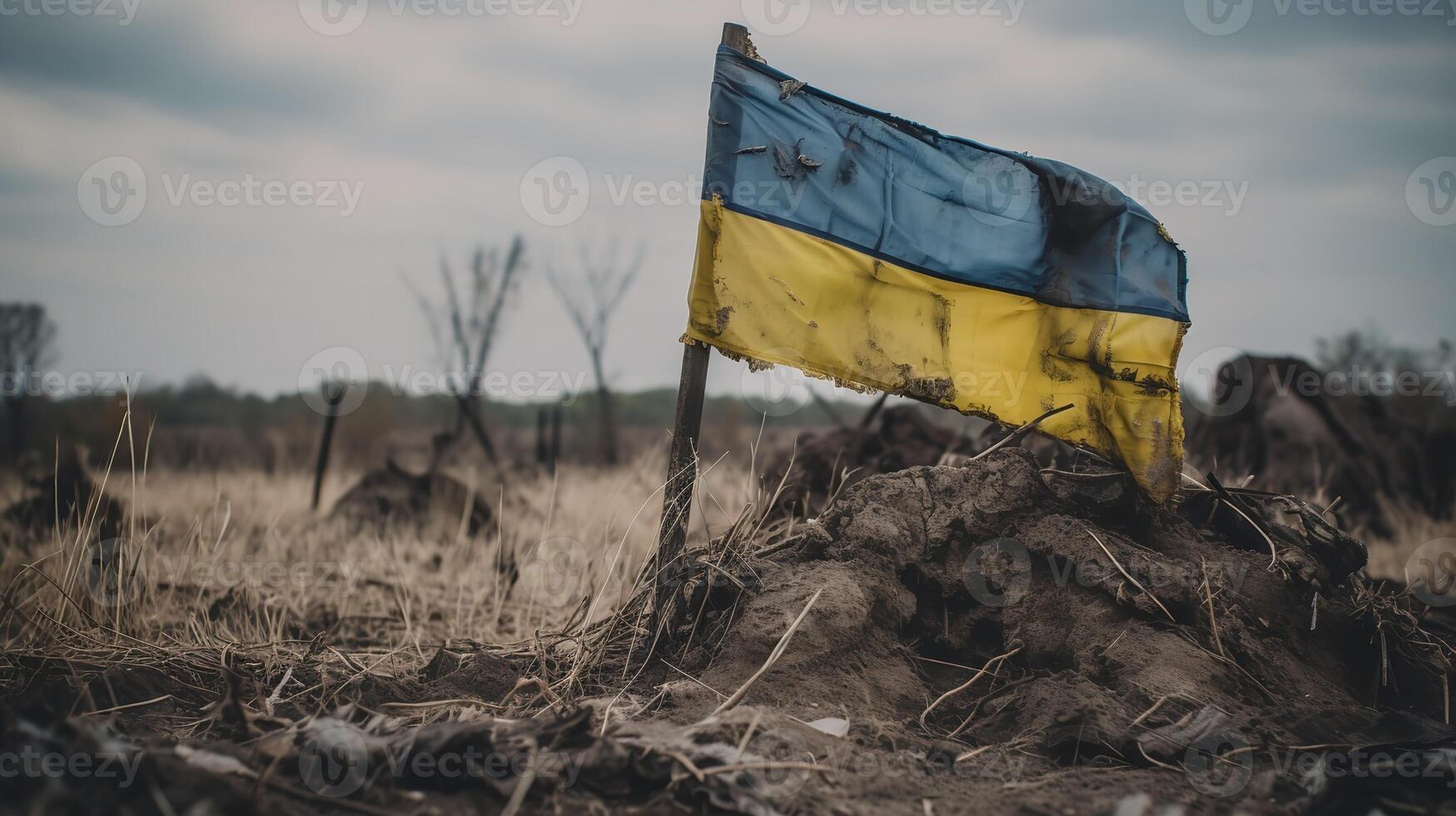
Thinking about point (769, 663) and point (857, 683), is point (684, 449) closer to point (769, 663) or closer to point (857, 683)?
point (769, 663)

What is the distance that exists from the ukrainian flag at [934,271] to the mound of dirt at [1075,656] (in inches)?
14.9

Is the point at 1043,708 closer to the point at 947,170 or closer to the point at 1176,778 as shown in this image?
the point at 1176,778

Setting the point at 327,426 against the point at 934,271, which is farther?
the point at 327,426

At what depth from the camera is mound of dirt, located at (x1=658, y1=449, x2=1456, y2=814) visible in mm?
2623

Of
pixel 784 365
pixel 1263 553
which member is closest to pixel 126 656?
pixel 784 365

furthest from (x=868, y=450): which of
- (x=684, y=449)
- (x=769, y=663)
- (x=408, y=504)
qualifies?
(x=408, y=504)

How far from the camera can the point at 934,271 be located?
3.97 m

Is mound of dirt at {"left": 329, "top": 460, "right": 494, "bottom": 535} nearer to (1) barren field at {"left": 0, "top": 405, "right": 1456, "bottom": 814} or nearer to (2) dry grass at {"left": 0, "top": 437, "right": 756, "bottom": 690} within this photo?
(2) dry grass at {"left": 0, "top": 437, "right": 756, "bottom": 690}

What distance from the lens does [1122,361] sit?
13.0 feet

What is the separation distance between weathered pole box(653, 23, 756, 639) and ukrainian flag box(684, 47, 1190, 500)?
0.12 meters

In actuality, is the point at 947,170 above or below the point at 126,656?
above

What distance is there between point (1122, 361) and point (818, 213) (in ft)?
4.90

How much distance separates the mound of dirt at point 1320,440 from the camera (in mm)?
10094

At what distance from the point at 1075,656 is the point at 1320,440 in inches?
346
